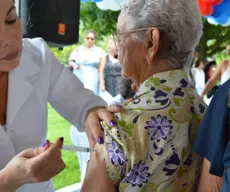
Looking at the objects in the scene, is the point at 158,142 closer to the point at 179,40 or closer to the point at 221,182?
the point at 221,182

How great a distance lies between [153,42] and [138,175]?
1.33ft

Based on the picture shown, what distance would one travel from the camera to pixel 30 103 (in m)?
1.16

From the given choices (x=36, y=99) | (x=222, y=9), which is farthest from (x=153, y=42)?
(x=222, y=9)

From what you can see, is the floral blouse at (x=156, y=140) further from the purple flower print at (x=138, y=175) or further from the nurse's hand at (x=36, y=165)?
the nurse's hand at (x=36, y=165)

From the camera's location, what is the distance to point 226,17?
395cm

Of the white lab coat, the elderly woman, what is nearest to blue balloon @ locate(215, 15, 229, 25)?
the elderly woman

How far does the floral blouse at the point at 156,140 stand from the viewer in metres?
1.06

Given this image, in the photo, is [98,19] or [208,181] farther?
[98,19]

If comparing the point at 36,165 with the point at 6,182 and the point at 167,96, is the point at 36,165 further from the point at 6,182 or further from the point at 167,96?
the point at 167,96

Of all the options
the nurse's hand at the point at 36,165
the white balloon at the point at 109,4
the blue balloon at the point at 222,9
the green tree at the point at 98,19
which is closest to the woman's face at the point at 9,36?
the nurse's hand at the point at 36,165

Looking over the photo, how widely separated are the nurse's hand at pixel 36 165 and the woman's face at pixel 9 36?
266mm

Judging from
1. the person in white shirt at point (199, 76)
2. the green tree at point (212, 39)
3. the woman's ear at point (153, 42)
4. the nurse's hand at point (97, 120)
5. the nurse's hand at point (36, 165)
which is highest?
the woman's ear at point (153, 42)

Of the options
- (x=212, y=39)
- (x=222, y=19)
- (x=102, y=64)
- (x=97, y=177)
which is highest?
(x=97, y=177)

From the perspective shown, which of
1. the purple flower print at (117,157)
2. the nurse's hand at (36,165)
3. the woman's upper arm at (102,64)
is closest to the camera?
the nurse's hand at (36,165)
